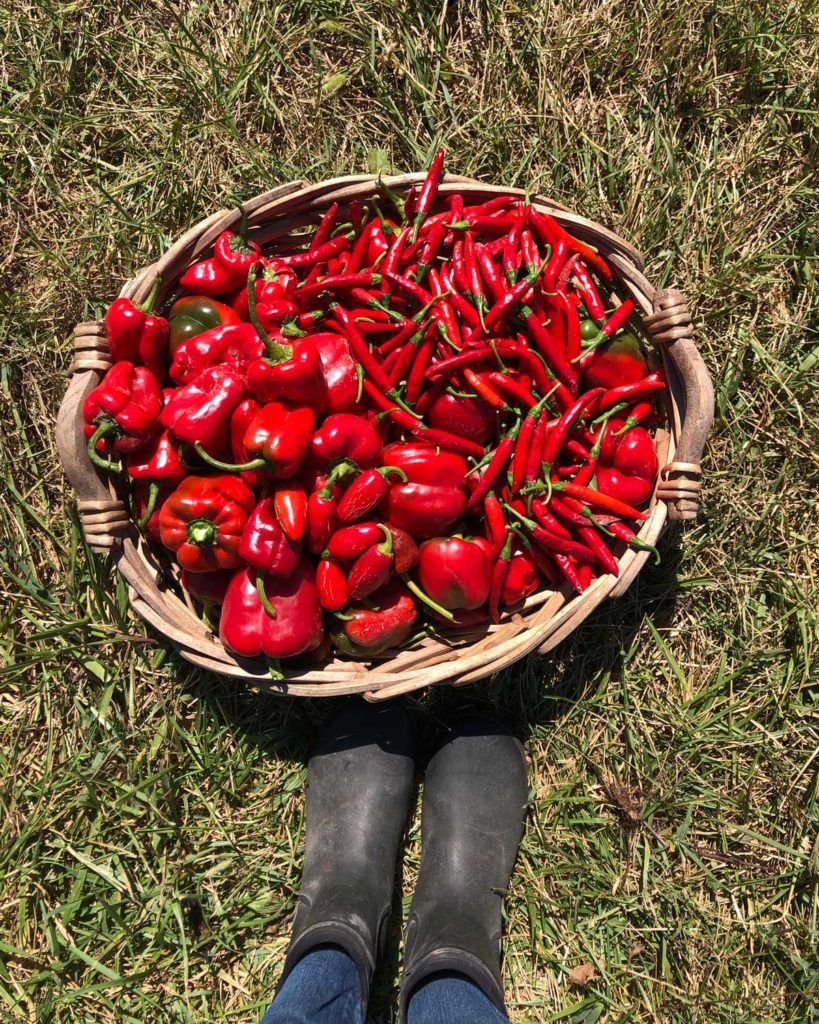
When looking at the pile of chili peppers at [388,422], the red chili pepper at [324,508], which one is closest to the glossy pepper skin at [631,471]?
the pile of chili peppers at [388,422]

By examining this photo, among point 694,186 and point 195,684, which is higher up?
point 694,186

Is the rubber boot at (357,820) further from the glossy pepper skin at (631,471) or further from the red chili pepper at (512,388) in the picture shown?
the red chili pepper at (512,388)

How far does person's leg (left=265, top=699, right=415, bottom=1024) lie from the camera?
3074mm

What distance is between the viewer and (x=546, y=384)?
3021mm

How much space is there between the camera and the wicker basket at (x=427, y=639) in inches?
111

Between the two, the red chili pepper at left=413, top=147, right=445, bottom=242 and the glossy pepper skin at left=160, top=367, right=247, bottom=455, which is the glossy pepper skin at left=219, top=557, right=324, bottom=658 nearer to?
the glossy pepper skin at left=160, top=367, right=247, bottom=455

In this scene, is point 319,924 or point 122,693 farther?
point 122,693

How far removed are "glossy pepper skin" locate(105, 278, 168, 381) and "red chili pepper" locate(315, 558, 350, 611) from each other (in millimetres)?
1000

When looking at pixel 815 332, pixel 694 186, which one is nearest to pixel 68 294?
pixel 694 186

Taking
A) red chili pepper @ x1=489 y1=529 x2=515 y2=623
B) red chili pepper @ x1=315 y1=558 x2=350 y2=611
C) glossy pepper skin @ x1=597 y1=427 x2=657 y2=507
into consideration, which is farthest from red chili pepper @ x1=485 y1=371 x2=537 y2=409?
red chili pepper @ x1=315 y1=558 x2=350 y2=611

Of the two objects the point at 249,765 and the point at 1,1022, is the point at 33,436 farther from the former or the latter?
the point at 1,1022

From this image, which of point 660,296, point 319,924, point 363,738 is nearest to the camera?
point 660,296

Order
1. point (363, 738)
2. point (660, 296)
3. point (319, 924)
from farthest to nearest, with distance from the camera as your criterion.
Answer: point (363, 738) < point (319, 924) < point (660, 296)

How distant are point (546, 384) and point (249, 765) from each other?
2.11m
